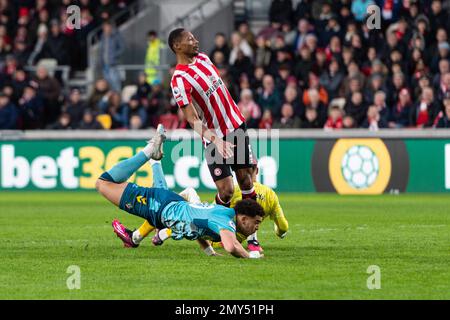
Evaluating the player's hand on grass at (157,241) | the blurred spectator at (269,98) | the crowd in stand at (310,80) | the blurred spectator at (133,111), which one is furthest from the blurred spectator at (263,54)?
the player's hand on grass at (157,241)

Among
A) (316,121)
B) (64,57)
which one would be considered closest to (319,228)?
(316,121)

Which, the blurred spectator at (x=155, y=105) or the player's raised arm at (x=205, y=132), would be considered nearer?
the player's raised arm at (x=205, y=132)

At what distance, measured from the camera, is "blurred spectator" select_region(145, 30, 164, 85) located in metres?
27.7

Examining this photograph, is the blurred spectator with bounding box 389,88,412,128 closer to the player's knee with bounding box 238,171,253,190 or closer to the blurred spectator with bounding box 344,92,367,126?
the blurred spectator with bounding box 344,92,367,126

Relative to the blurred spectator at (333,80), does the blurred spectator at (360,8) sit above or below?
above

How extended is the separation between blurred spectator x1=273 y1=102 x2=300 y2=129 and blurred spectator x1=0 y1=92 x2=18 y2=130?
5.76m

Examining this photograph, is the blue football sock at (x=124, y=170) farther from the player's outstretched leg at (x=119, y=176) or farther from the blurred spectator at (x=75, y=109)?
the blurred spectator at (x=75, y=109)

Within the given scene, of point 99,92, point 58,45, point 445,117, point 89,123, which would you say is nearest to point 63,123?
point 89,123

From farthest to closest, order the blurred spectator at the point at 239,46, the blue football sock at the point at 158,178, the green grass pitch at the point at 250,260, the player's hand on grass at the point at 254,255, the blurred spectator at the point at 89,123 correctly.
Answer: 1. the blurred spectator at the point at 239,46
2. the blurred spectator at the point at 89,123
3. the blue football sock at the point at 158,178
4. the player's hand on grass at the point at 254,255
5. the green grass pitch at the point at 250,260

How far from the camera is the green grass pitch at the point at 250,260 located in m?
9.66

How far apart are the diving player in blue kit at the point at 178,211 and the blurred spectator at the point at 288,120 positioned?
36.4 feet

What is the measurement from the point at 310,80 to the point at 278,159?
2498mm

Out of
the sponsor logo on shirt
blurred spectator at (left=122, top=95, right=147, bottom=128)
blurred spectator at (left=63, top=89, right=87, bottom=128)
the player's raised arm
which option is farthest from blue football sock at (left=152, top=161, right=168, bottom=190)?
blurred spectator at (left=63, top=89, right=87, bottom=128)
